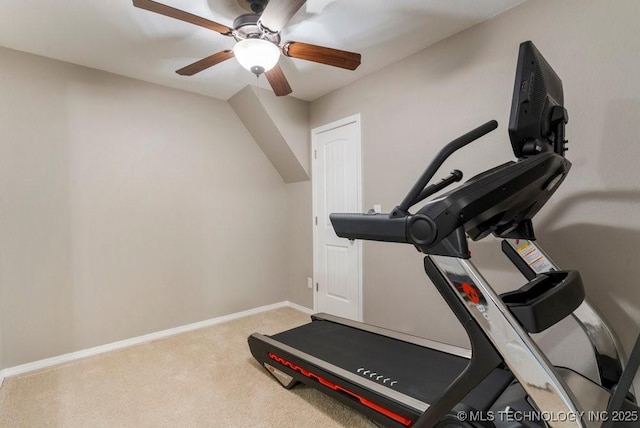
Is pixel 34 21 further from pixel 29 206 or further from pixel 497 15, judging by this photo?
pixel 497 15

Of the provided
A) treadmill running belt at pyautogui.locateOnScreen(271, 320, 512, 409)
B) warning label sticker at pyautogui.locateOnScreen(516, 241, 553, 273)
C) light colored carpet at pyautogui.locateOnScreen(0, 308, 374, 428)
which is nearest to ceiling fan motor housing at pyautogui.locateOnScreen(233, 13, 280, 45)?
warning label sticker at pyautogui.locateOnScreen(516, 241, 553, 273)

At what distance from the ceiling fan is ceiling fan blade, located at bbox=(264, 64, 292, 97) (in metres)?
0.02

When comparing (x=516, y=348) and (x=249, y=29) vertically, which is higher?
(x=249, y=29)

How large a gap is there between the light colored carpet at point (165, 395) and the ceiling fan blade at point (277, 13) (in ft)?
6.96

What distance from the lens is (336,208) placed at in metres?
3.15

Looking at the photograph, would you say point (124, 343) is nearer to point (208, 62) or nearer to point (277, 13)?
point (208, 62)

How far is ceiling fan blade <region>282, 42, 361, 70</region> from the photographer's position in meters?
1.81

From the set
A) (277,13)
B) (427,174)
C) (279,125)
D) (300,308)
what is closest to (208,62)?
(277,13)

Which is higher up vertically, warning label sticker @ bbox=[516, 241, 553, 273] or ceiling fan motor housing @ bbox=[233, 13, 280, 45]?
ceiling fan motor housing @ bbox=[233, 13, 280, 45]

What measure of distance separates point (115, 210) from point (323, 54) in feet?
7.12

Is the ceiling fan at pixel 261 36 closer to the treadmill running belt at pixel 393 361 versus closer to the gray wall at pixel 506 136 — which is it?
the gray wall at pixel 506 136

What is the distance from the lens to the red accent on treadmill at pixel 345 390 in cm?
139

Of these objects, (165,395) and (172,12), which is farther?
(165,395)

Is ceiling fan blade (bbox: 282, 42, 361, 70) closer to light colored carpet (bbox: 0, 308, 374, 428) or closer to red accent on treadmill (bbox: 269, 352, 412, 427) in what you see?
red accent on treadmill (bbox: 269, 352, 412, 427)
